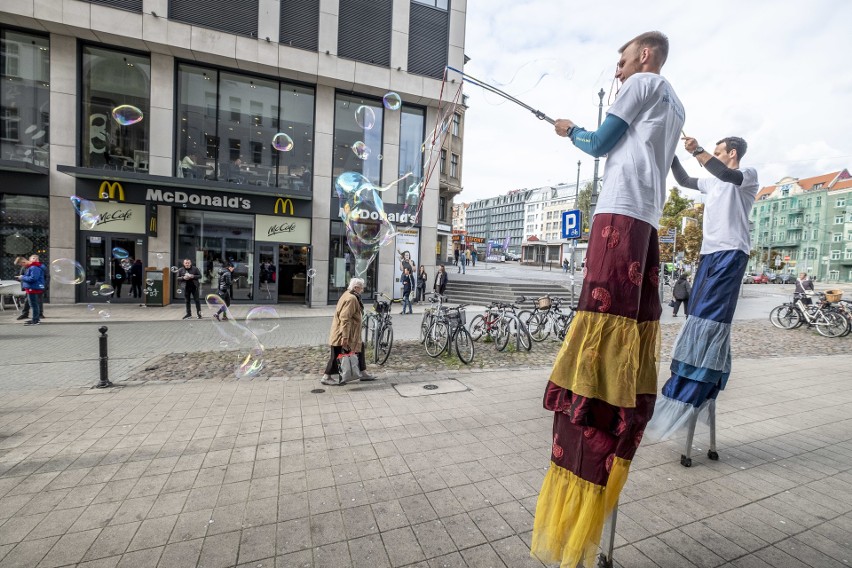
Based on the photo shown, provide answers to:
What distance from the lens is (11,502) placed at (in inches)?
124

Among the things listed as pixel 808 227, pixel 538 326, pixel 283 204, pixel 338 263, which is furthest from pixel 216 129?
pixel 808 227

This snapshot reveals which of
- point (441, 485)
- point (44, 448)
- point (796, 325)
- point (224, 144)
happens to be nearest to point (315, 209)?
point (224, 144)

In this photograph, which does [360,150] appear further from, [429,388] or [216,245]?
[429,388]

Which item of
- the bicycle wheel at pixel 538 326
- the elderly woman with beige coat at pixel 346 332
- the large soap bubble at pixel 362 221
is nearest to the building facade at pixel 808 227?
the bicycle wheel at pixel 538 326

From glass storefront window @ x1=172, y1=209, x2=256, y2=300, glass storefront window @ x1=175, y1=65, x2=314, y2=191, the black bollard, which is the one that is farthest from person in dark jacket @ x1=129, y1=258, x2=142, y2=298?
the black bollard

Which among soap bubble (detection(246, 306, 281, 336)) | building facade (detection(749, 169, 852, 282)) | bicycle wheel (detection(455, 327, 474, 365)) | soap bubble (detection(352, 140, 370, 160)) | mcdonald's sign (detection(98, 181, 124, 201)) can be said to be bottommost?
soap bubble (detection(246, 306, 281, 336))

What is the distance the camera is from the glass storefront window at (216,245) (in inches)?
648

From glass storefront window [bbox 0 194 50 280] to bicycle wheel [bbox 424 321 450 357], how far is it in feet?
49.3

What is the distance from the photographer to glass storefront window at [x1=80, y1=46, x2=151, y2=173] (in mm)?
15234

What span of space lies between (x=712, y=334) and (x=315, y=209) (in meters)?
16.1

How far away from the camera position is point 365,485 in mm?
3395

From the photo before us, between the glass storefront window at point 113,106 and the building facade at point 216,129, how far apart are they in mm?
44

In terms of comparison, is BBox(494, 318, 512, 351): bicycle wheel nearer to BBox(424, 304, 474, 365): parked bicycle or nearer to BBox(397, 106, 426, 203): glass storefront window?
BBox(424, 304, 474, 365): parked bicycle

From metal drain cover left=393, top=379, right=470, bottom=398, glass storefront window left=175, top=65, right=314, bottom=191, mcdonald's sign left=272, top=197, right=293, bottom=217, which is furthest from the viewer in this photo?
mcdonald's sign left=272, top=197, right=293, bottom=217
